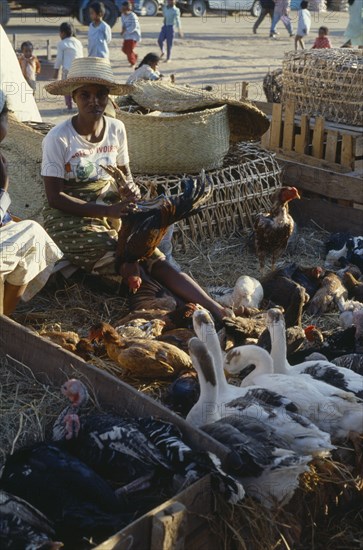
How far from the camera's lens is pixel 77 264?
5.79 metres

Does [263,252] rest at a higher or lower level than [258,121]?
lower

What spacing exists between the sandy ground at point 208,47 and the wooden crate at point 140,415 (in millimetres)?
8841

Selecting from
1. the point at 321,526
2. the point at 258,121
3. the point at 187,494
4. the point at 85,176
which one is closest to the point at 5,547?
the point at 187,494

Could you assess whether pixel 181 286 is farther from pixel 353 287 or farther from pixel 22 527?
pixel 22 527

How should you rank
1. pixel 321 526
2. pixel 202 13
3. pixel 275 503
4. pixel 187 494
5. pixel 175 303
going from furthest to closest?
pixel 202 13 < pixel 175 303 < pixel 321 526 < pixel 275 503 < pixel 187 494

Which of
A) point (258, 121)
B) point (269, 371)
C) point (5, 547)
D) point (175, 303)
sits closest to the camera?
point (5, 547)

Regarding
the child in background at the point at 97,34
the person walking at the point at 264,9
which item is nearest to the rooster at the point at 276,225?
the child in background at the point at 97,34

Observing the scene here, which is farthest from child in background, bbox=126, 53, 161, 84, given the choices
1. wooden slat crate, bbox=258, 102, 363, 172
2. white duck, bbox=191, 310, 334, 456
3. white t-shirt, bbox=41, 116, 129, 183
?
white duck, bbox=191, 310, 334, 456

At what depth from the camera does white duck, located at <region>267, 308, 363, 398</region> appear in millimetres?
4145

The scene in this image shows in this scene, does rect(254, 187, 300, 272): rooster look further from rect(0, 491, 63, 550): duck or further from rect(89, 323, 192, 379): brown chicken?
rect(0, 491, 63, 550): duck

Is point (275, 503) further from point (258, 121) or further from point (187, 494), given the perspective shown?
point (258, 121)

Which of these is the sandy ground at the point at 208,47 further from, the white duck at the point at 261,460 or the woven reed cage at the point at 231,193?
the white duck at the point at 261,460

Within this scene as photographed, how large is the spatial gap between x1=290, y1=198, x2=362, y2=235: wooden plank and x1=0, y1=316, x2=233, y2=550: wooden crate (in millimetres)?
3770

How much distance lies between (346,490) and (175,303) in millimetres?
2129
